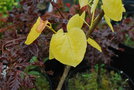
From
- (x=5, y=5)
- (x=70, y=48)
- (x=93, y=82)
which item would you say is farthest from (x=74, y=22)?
(x=5, y=5)

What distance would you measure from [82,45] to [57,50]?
0.06 m

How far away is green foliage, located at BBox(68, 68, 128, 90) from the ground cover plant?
19 cm

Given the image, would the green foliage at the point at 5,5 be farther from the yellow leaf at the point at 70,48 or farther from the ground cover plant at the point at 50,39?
the yellow leaf at the point at 70,48

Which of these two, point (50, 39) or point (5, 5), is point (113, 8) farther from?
point (5, 5)

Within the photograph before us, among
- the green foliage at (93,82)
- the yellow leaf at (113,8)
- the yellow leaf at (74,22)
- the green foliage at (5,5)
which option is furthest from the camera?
the green foliage at (5,5)

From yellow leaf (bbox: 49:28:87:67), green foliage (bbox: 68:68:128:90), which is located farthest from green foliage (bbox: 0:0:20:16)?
yellow leaf (bbox: 49:28:87:67)

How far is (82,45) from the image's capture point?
62 centimetres

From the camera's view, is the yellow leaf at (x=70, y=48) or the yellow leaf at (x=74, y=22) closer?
the yellow leaf at (x=70, y=48)

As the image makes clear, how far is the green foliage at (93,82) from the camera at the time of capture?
1426mm

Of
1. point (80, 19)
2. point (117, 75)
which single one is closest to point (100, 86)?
point (117, 75)

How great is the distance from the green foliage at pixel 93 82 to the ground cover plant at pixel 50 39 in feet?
0.61

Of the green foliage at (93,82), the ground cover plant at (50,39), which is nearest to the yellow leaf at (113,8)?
the ground cover plant at (50,39)

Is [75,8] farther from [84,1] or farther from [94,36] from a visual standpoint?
[84,1]

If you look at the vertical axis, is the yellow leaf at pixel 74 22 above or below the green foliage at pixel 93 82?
above
